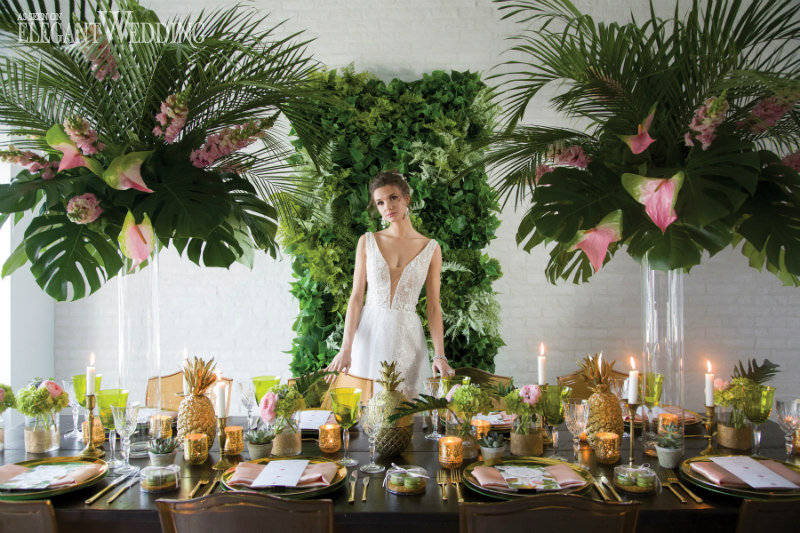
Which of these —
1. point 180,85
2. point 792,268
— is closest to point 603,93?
point 792,268

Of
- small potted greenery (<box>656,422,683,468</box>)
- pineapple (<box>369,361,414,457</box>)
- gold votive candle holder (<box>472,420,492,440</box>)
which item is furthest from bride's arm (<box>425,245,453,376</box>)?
small potted greenery (<box>656,422,683,468</box>)

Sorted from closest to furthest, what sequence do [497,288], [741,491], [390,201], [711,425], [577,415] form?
[741,491]
[577,415]
[711,425]
[390,201]
[497,288]

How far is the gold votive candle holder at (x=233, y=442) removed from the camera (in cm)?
197

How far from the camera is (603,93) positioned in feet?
6.54

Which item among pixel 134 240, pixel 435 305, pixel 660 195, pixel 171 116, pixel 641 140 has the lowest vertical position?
pixel 435 305

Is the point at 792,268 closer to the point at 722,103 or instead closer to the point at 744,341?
the point at 722,103

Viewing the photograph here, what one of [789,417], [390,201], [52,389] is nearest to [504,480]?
[789,417]

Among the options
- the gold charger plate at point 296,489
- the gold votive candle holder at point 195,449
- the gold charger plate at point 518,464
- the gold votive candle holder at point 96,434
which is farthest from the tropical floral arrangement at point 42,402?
the gold charger plate at point 518,464

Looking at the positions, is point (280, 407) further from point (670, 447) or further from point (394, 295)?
point (394, 295)

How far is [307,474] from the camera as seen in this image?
1.69 metres

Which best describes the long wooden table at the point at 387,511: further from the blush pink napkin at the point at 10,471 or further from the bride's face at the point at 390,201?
the bride's face at the point at 390,201

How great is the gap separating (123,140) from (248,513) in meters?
1.26

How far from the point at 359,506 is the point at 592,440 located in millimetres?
806

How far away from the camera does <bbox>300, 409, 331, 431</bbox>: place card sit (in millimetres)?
2221
